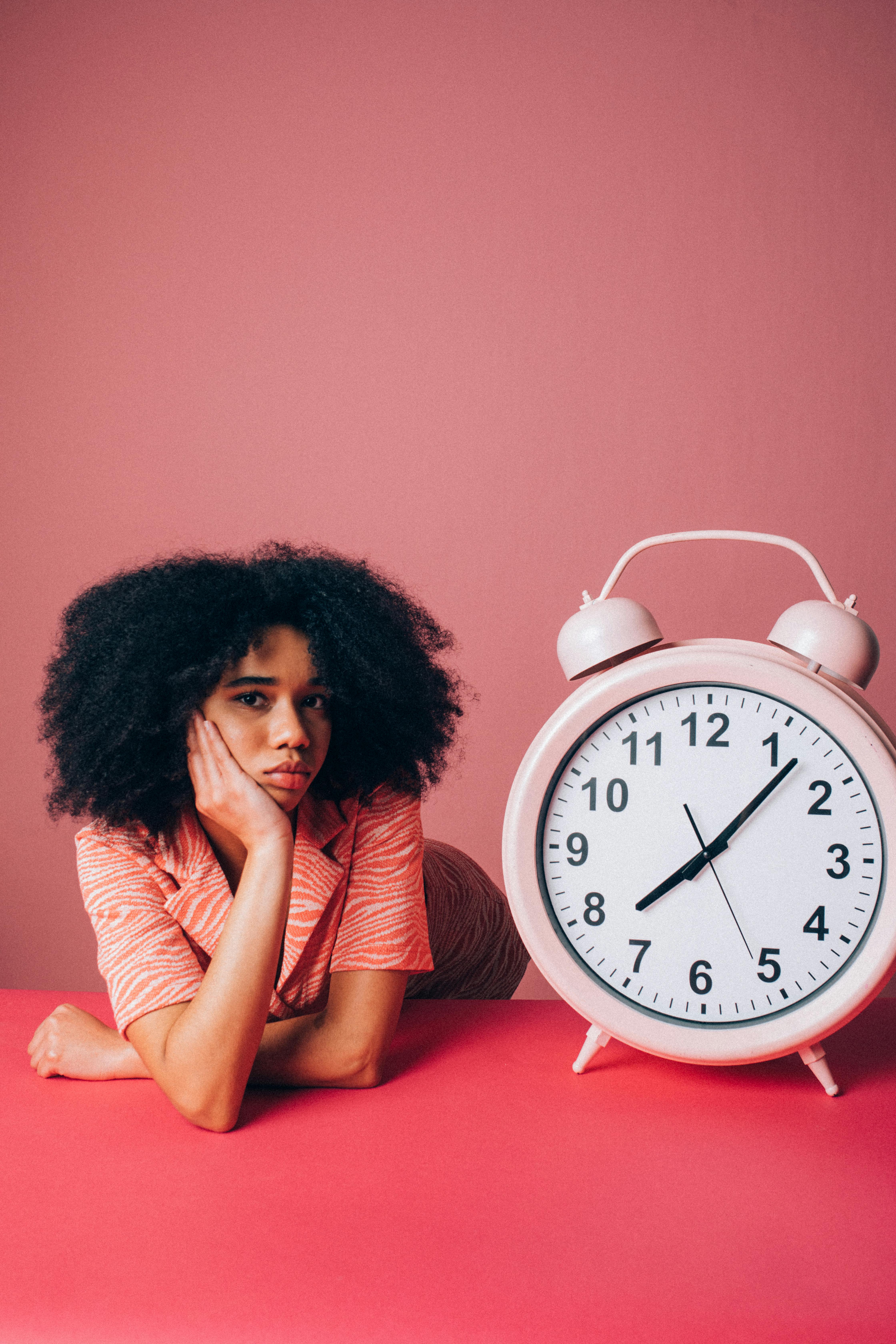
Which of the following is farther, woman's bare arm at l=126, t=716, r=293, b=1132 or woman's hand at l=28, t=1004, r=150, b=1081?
woman's hand at l=28, t=1004, r=150, b=1081

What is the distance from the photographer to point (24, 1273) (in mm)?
624

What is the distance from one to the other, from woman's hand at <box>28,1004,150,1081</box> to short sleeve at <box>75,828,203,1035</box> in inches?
1.0

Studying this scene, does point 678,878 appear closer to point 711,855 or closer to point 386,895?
point 711,855

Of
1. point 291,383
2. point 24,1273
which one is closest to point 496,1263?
point 24,1273

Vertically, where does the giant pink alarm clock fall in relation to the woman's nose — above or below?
below

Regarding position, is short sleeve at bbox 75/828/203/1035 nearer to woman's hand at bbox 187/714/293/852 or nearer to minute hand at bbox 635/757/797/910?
woman's hand at bbox 187/714/293/852

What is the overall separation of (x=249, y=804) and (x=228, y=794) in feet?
0.08

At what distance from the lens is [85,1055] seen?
3.06 feet

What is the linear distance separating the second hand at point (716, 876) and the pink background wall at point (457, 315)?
1.18 meters

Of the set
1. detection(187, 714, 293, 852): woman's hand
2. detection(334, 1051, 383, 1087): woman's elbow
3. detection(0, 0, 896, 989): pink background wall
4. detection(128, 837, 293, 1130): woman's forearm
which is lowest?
detection(334, 1051, 383, 1087): woman's elbow

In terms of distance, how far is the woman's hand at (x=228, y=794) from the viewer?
0.89 meters

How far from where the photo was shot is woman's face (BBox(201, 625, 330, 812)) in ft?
3.02

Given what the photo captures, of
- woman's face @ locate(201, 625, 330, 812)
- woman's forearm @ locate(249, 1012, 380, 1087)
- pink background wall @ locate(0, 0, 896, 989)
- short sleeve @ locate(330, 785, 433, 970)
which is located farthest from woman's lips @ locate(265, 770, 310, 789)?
pink background wall @ locate(0, 0, 896, 989)

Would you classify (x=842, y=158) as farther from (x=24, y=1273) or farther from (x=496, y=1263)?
(x=24, y=1273)
